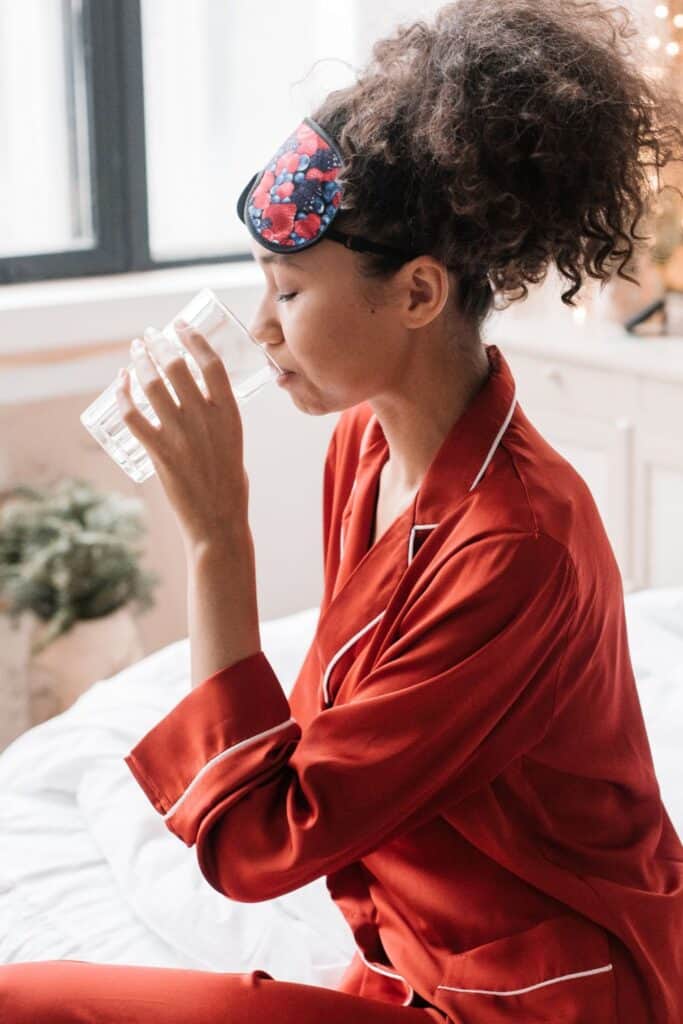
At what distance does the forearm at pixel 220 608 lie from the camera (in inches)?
42.9

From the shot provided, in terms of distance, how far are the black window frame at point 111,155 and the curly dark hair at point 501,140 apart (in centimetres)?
175

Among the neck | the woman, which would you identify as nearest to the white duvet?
the woman

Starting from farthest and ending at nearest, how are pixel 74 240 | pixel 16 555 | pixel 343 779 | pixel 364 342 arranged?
pixel 74 240 → pixel 16 555 → pixel 364 342 → pixel 343 779

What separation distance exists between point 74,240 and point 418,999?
82.5 inches

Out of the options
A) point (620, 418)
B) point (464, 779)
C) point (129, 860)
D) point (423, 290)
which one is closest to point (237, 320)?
point (423, 290)

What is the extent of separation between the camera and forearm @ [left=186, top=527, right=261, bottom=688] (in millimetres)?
1090

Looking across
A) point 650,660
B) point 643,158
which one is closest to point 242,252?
point 650,660

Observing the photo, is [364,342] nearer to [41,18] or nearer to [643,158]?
[643,158]

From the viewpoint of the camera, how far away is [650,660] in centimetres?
190

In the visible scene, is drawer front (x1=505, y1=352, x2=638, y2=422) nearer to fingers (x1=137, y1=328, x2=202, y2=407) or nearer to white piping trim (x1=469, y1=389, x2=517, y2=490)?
white piping trim (x1=469, y1=389, x2=517, y2=490)

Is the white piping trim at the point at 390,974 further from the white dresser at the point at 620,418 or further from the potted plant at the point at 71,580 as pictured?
the white dresser at the point at 620,418

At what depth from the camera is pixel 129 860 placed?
4.90 ft

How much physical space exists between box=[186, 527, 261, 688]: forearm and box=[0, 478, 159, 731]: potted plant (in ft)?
4.85

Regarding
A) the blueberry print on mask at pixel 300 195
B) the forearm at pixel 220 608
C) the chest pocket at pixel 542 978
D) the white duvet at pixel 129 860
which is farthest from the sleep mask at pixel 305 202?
the white duvet at pixel 129 860
